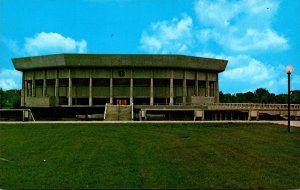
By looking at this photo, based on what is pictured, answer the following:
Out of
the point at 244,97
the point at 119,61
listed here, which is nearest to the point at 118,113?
the point at 119,61

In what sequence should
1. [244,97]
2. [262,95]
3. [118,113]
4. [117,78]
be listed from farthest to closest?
1. [244,97]
2. [262,95]
3. [117,78]
4. [118,113]

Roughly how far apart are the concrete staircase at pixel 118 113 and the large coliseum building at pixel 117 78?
19957 mm

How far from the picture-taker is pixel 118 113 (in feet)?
177

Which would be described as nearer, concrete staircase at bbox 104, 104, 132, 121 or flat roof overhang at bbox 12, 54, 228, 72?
concrete staircase at bbox 104, 104, 132, 121

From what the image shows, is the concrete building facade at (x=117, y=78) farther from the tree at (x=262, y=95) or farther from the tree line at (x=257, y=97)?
the tree at (x=262, y=95)

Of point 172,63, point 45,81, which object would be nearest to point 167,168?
point 172,63

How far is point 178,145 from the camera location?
18.9m

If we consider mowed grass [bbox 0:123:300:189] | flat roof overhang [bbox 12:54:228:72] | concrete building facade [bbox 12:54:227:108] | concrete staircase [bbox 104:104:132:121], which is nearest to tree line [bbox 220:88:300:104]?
concrete building facade [bbox 12:54:227:108]

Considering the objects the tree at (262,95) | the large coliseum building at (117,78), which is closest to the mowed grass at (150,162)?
the large coliseum building at (117,78)

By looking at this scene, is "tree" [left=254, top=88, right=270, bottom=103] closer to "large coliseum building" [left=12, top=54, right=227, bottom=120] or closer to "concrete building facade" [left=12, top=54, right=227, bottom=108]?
"concrete building facade" [left=12, top=54, right=227, bottom=108]

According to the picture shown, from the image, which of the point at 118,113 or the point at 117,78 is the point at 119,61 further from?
the point at 118,113

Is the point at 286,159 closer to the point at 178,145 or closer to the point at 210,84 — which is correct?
the point at 178,145

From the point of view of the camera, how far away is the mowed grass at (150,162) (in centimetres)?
1205

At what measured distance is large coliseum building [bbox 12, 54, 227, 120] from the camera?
76.9 m
